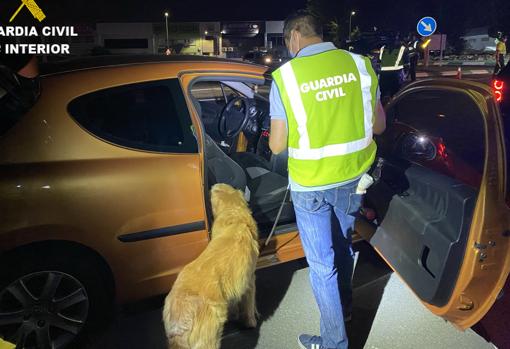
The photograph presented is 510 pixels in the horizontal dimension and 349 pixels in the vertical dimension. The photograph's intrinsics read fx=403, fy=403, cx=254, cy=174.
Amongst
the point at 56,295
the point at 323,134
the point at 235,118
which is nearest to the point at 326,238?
the point at 323,134

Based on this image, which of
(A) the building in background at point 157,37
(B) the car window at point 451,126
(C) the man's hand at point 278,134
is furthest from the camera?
(A) the building in background at point 157,37

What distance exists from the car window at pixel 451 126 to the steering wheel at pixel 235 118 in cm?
131

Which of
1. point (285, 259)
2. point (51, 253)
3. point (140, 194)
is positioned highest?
point (140, 194)

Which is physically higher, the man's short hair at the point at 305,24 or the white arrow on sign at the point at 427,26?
the white arrow on sign at the point at 427,26

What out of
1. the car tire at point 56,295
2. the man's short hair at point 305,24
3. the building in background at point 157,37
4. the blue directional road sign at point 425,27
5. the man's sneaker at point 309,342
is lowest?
the man's sneaker at point 309,342

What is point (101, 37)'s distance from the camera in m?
41.9

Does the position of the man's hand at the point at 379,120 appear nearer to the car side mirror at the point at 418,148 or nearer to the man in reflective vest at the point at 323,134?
the man in reflective vest at the point at 323,134

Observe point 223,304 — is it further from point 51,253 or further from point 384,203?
point 384,203

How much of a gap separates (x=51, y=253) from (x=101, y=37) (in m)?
44.9

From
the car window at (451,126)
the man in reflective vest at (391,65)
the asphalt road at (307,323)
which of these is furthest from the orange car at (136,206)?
the man in reflective vest at (391,65)

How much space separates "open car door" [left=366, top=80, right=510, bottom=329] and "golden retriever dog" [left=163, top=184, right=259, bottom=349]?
98 cm

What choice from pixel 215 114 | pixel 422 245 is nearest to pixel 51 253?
pixel 422 245

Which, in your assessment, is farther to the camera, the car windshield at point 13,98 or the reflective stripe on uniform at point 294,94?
the car windshield at point 13,98

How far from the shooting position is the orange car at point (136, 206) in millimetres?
2043
